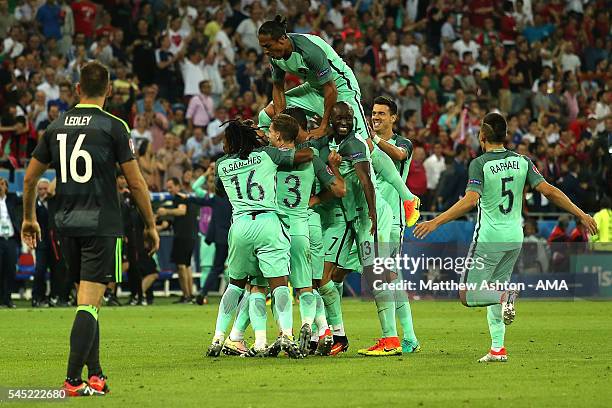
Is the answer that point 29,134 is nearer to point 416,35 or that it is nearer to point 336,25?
point 336,25

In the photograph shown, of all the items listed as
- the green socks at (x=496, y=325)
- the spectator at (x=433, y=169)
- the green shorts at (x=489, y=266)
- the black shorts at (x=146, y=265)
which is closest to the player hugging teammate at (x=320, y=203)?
the green shorts at (x=489, y=266)

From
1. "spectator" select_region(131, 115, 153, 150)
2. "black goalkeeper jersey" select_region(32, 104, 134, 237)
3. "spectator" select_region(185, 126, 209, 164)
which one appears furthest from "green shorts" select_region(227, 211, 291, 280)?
"spectator" select_region(185, 126, 209, 164)

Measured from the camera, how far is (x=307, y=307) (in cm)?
1219

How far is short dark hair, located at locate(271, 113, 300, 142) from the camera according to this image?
12055 millimetres

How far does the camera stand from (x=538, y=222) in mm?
25078

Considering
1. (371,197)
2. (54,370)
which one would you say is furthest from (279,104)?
(54,370)

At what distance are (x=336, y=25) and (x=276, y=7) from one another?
6.12 ft

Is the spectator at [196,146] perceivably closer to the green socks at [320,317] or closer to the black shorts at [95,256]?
the green socks at [320,317]

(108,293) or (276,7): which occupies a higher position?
(276,7)

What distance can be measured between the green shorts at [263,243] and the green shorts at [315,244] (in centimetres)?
63

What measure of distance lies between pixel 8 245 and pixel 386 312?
438 inches

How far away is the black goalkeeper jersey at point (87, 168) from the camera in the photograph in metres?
9.26

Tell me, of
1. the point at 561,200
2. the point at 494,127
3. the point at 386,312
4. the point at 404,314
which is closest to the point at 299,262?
the point at 386,312

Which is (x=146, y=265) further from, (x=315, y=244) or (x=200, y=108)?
(x=315, y=244)
